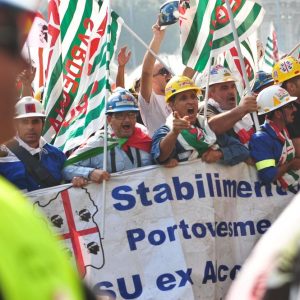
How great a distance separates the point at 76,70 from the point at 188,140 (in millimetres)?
1786

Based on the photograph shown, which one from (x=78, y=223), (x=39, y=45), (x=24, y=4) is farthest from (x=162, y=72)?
(x=24, y=4)

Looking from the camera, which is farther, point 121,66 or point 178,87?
point 121,66

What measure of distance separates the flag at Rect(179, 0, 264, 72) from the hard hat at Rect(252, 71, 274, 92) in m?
0.69

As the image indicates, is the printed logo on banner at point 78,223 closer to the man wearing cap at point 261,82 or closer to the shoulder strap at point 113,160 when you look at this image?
the shoulder strap at point 113,160

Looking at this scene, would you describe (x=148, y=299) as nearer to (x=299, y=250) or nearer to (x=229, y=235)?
(x=229, y=235)

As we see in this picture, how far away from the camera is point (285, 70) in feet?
32.1

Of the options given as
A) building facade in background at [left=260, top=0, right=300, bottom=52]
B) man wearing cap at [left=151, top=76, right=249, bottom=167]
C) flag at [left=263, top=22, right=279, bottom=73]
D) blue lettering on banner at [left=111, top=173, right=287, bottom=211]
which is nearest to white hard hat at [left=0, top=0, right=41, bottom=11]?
man wearing cap at [left=151, top=76, right=249, bottom=167]

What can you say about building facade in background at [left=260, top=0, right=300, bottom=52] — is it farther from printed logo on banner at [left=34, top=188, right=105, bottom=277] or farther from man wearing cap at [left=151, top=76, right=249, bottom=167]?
printed logo on banner at [left=34, top=188, right=105, bottom=277]

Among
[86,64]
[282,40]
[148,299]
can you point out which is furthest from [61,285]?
[282,40]

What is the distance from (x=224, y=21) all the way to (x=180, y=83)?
1317 mm

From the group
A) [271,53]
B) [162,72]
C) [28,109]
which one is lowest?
[271,53]

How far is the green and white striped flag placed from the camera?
891cm

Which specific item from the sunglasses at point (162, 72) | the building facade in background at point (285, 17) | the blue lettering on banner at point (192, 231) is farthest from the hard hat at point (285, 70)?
the building facade in background at point (285, 17)

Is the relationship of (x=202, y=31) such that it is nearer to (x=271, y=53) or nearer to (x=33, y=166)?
(x=33, y=166)
